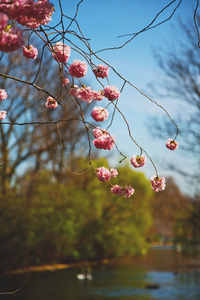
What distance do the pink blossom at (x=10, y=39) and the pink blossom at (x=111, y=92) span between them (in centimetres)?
110

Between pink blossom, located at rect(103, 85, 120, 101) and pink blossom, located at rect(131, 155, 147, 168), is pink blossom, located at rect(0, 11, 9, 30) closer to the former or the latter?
pink blossom, located at rect(103, 85, 120, 101)

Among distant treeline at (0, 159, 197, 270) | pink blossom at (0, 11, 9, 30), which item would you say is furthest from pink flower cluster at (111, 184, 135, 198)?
distant treeline at (0, 159, 197, 270)

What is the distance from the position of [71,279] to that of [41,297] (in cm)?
441

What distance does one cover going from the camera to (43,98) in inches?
690

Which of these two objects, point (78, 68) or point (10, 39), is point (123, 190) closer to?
point (78, 68)

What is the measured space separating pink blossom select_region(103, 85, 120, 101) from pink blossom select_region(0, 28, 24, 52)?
110 centimetres

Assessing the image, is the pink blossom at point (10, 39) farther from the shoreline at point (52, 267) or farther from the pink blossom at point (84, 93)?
the shoreline at point (52, 267)

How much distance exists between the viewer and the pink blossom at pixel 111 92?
9.21 feet

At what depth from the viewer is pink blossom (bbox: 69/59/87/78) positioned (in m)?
2.88

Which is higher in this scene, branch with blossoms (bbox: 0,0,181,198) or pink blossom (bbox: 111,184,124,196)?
branch with blossoms (bbox: 0,0,181,198)

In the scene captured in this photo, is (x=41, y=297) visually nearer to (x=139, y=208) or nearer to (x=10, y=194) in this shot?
(x=10, y=194)

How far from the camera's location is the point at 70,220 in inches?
759

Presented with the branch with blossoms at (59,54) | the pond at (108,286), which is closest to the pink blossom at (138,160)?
the branch with blossoms at (59,54)

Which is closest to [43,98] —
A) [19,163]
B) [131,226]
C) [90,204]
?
[19,163]
